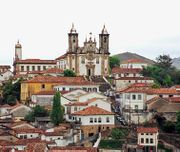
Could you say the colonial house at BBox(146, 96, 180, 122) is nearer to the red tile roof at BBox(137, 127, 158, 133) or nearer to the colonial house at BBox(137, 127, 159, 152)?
the red tile roof at BBox(137, 127, 158, 133)

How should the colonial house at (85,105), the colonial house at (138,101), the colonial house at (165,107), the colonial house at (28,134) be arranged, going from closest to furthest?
1. the colonial house at (28,134)
2. the colonial house at (165,107)
3. the colonial house at (138,101)
4. the colonial house at (85,105)

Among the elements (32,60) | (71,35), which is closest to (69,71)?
(71,35)

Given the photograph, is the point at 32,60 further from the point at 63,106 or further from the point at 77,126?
the point at 77,126

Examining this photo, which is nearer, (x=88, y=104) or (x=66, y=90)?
(x=88, y=104)

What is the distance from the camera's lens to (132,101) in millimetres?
61625

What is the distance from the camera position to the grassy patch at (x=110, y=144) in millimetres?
52250

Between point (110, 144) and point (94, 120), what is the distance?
5.25m

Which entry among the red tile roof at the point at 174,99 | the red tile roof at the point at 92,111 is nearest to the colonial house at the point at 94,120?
the red tile roof at the point at 92,111

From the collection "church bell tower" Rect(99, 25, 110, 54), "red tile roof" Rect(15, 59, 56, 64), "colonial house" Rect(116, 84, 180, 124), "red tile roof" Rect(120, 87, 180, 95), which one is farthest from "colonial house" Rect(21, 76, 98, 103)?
"red tile roof" Rect(15, 59, 56, 64)

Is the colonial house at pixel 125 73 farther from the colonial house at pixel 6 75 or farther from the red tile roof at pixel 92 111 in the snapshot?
Result: the red tile roof at pixel 92 111

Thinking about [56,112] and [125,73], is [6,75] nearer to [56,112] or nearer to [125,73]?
[125,73]

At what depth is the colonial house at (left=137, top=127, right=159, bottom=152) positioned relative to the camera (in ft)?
172

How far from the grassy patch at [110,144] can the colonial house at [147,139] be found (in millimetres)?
1648

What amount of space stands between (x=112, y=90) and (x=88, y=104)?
12896 millimetres
